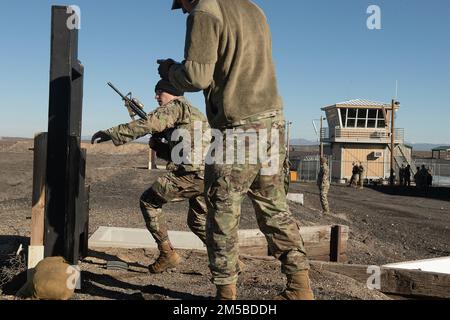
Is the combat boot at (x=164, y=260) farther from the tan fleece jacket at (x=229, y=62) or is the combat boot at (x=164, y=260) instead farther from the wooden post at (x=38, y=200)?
the tan fleece jacket at (x=229, y=62)

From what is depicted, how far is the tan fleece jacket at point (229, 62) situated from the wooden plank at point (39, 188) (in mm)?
1447

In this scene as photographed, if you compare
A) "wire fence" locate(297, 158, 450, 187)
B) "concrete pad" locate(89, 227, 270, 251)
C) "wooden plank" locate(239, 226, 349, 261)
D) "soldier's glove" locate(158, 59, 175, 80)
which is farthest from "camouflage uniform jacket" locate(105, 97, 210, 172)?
"wire fence" locate(297, 158, 450, 187)

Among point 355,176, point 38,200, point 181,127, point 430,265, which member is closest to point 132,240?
point 181,127

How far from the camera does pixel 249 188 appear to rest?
10.9 feet

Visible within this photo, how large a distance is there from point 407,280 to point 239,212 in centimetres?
221

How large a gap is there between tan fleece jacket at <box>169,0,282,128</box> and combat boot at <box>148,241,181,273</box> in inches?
71.1

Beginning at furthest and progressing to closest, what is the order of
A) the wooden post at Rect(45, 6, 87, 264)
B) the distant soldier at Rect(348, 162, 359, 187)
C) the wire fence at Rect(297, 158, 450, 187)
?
the wire fence at Rect(297, 158, 450, 187) → the distant soldier at Rect(348, 162, 359, 187) → the wooden post at Rect(45, 6, 87, 264)

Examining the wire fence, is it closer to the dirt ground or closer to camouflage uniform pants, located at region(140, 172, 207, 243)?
the dirt ground

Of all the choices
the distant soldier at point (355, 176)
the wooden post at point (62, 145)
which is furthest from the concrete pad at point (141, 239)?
the distant soldier at point (355, 176)

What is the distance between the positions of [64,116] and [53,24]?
69 centimetres

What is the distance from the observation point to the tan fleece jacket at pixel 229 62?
118 inches

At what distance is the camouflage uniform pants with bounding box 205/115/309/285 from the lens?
10.3 feet

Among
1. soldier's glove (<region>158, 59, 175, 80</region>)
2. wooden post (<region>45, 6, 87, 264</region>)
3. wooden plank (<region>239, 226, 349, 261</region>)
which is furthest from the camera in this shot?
wooden plank (<region>239, 226, 349, 261</region>)

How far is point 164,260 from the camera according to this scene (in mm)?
4699
